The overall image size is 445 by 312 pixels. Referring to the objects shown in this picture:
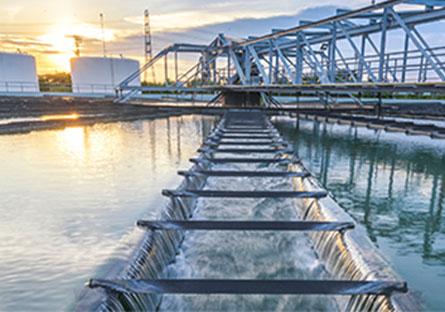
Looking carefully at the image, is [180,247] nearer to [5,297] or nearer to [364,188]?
[5,297]

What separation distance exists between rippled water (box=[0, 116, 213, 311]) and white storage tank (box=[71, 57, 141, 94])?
21.9 meters

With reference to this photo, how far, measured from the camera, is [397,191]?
4.92 metres

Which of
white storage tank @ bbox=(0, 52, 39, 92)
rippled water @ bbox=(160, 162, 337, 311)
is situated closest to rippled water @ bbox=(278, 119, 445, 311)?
rippled water @ bbox=(160, 162, 337, 311)

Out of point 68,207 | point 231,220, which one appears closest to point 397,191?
point 231,220

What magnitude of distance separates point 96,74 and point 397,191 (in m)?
29.4

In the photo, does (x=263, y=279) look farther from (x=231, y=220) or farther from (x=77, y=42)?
(x=77, y=42)

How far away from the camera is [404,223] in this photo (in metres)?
3.71

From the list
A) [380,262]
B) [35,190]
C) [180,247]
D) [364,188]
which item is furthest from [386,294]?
[35,190]

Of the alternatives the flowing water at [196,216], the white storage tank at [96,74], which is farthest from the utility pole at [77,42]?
the flowing water at [196,216]

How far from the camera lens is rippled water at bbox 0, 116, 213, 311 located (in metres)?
2.49

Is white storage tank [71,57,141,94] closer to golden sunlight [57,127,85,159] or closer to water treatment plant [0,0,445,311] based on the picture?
golden sunlight [57,127,85,159]

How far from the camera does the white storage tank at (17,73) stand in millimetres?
23875

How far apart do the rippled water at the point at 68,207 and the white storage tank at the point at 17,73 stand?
19.3m

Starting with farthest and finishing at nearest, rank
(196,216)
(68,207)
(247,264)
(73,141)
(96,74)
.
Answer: (96,74) → (73,141) → (196,216) → (68,207) → (247,264)
